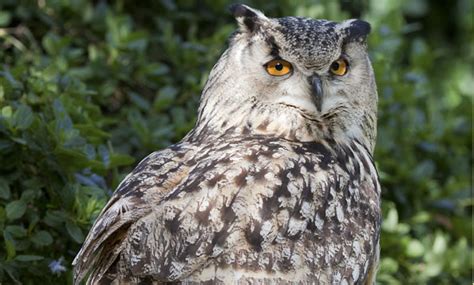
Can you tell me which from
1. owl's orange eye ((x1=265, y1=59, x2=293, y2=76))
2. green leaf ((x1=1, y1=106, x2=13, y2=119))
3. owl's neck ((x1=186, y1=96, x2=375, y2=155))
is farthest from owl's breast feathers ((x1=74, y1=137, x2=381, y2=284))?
green leaf ((x1=1, y1=106, x2=13, y2=119))

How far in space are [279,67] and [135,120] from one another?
1.14 m

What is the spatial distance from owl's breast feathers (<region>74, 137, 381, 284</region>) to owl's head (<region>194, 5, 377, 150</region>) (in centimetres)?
18

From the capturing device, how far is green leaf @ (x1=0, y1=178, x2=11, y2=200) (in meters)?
4.18

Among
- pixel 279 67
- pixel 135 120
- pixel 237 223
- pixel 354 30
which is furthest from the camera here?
pixel 135 120

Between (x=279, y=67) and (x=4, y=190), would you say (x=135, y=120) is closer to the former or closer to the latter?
(x=4, y=190)

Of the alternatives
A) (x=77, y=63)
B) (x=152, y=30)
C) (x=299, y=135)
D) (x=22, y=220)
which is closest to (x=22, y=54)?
(x=77, y=63)

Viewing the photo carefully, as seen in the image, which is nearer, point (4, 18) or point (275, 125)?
point (275, 125)

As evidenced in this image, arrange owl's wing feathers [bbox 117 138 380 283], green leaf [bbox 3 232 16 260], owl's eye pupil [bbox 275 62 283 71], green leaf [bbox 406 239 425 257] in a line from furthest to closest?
green leaf [bbox 406 239 425 257], owl's eye pupil [bbox 275 62 283 71], green leaf [bbox 3 232 16 260], owl's wing feathers [bbox 117 138 380 283]

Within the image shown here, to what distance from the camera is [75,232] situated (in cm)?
415

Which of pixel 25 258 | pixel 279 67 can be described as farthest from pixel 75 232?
pixel 279 67

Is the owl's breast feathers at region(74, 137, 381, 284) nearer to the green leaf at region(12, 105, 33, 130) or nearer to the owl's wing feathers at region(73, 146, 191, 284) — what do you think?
the owl's wing feathers at region(73, 146, 191, 284)

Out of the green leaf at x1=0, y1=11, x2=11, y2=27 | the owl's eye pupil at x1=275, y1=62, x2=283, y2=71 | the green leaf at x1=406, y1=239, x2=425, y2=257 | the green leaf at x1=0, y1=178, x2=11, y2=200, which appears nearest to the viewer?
the owl's eye pupil at x1=275, y1=62, x2=283, y2=71

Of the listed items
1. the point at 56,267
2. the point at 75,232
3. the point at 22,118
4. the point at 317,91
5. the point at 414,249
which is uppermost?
the point at 317,91

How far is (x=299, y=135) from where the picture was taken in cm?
411
